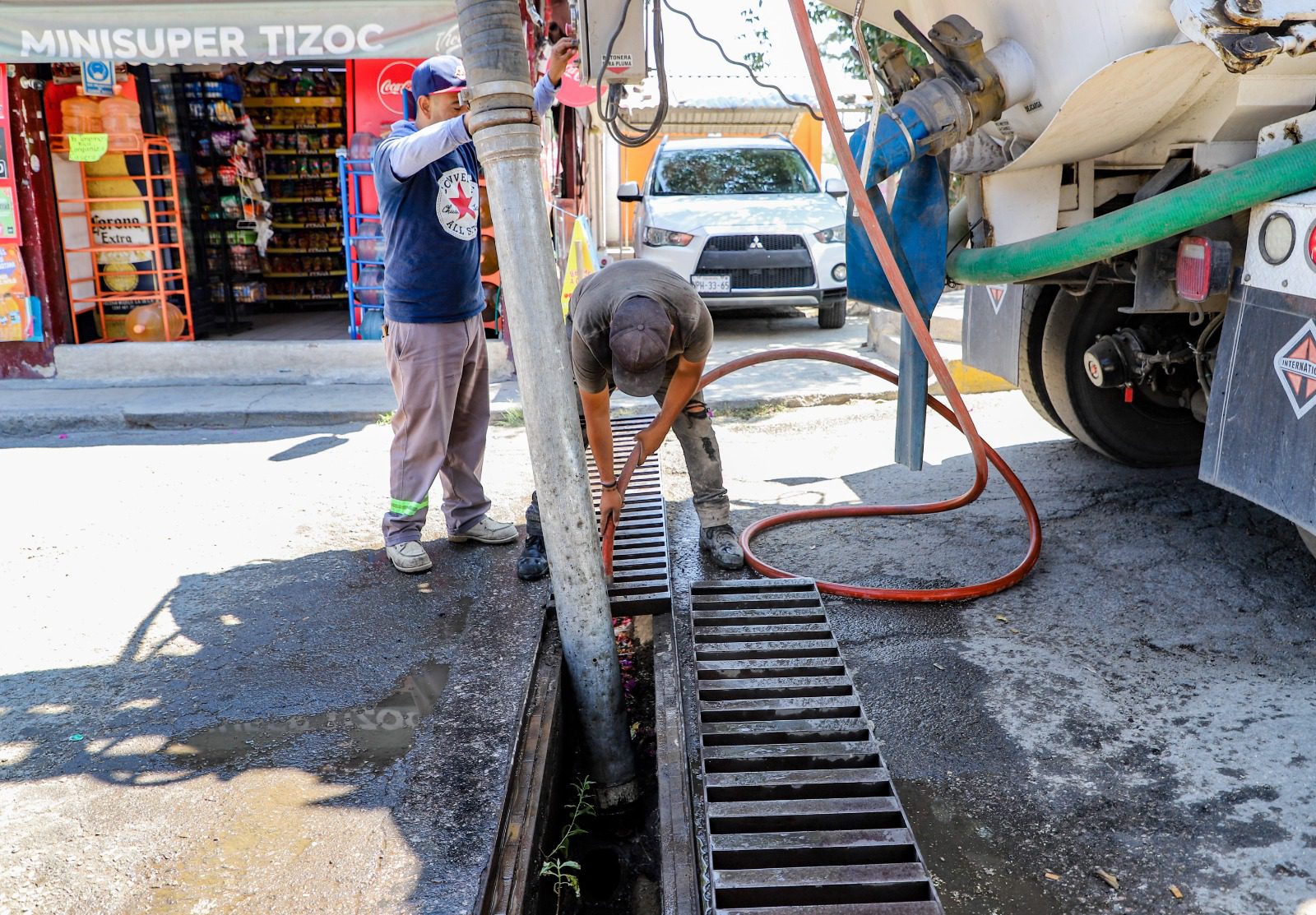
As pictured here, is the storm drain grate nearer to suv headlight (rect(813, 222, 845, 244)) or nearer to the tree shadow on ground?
the tree shadow on ground

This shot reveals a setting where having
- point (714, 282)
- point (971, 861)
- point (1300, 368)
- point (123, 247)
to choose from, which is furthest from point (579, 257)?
point (971, 861)

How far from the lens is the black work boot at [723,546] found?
4012 mm

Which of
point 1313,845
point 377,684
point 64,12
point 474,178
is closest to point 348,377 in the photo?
point 64,12

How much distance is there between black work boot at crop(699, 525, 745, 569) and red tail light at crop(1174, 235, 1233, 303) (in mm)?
1822

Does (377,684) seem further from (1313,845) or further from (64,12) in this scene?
(64,12)

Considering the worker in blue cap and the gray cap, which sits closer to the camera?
the gray cap

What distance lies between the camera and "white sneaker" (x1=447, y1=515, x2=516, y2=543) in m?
4.30

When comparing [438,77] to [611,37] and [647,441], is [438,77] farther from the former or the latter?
[647,441]

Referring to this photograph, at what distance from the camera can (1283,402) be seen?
272 cm

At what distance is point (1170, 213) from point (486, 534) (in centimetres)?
279

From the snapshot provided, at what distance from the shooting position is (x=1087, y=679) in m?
3.07

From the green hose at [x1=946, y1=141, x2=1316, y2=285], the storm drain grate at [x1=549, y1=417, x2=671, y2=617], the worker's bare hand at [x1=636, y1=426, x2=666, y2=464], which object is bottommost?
the storm drain grate at [x1=549, y1=417, x2=671, y2=617]

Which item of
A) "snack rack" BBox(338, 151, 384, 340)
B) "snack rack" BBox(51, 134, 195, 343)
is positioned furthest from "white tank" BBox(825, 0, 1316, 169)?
"snack rack" BBox(51, 134, 195, 343)

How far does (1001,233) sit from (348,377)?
17.5ft
